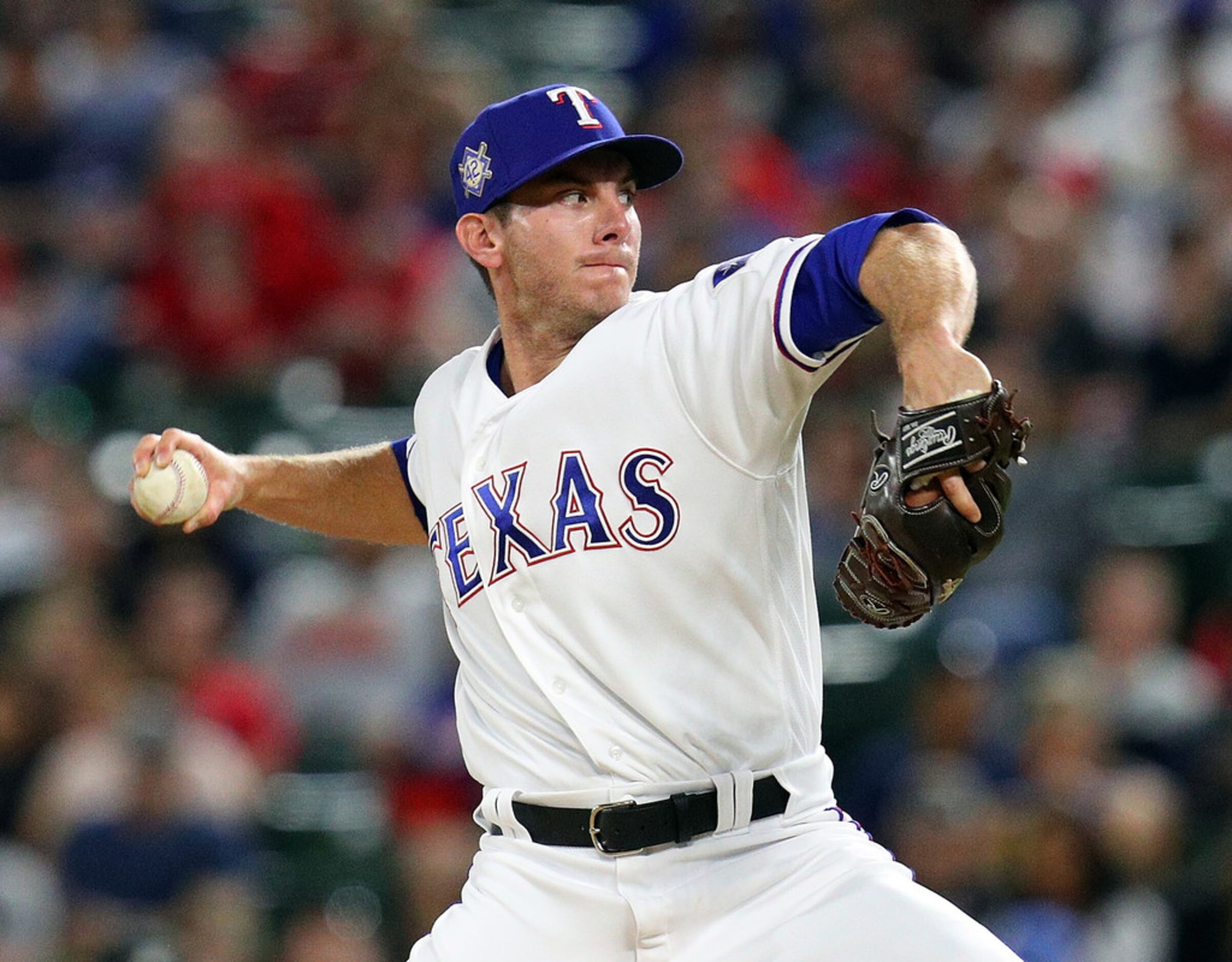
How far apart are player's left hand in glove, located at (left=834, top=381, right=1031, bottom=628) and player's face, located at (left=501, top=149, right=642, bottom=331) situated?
3.10ft

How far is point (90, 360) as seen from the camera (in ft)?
26.3

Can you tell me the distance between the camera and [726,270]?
3.30 m

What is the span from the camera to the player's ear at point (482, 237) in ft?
12.4

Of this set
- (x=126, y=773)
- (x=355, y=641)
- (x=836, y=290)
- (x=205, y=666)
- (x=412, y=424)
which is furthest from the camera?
(x=412, y=424)

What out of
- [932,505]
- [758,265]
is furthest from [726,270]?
[932,505]

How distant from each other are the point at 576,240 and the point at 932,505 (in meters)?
1.21

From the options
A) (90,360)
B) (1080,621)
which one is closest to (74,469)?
(90,360)

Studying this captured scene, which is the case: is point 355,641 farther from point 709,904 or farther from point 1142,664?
point 709,904

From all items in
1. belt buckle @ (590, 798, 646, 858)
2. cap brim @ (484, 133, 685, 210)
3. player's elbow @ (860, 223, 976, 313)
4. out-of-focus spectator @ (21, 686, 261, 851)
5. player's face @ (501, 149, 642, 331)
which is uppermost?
cap brim @ (484, 133, 685, 210)

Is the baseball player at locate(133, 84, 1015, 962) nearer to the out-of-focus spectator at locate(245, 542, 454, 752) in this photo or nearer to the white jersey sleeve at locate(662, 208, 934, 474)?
the white jersey sleeve at locate(662, 208, 934, 474)

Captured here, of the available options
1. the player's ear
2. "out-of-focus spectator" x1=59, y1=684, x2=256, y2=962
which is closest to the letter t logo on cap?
the player's ear

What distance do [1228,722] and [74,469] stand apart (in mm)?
4479

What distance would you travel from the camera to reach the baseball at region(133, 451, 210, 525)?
3676 millimetres

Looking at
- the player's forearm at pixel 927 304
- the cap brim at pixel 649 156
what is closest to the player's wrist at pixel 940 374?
the player's forearm at pixel 927 304
